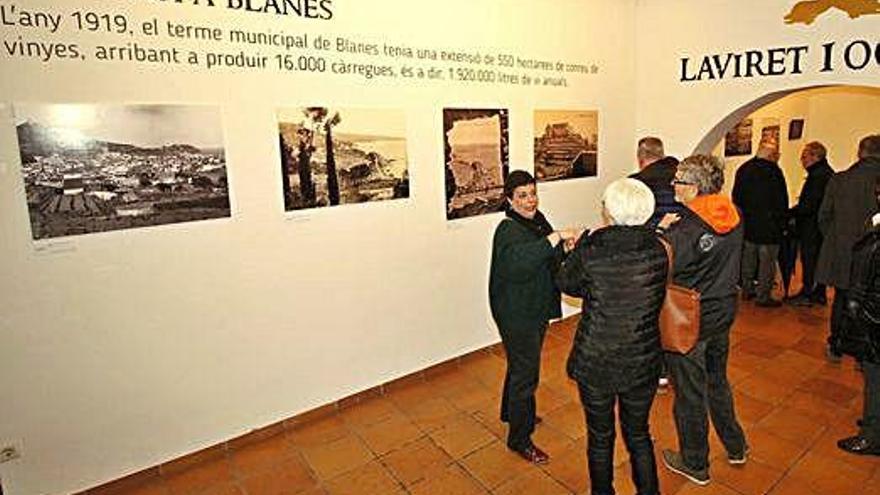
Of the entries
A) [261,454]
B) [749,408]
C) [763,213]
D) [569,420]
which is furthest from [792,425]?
[261,454]

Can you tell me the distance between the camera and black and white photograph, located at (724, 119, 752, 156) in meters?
7.48

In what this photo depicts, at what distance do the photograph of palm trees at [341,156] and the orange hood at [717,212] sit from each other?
6.37 feet

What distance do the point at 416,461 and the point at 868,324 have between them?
8.02 ft

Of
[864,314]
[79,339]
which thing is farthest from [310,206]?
[864,314]

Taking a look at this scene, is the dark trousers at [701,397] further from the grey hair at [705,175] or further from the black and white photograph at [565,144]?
the black and white photograph at [565,144]

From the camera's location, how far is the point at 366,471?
10.1 ft

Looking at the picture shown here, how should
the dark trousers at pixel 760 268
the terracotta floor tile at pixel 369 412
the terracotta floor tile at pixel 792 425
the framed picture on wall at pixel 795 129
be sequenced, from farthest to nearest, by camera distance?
1. the framed picture on wall at pixel 795 129
2. the dark trousers at pixel 760 268
3. the terracotta floor tile at pixel 369 412
4. the terracotta floor tile at pixel 792 425

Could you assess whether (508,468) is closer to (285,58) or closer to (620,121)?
(285,58)

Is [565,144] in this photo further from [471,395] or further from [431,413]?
[431,413]

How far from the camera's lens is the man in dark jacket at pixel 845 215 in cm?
421

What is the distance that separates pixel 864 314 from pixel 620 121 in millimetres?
3105

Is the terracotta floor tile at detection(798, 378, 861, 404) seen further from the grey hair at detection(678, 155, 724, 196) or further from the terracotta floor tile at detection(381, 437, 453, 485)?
the terracotta floor tile at detection(381, 437, 453, 485)

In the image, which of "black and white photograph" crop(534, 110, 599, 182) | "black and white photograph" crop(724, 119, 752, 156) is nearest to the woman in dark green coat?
"black and white photograph" crop(534, 110, 599, 182)

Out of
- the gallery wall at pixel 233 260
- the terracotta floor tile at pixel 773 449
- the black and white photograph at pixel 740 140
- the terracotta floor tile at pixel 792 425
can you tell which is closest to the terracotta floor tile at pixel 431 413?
the gallery wall at pixel 233 260
